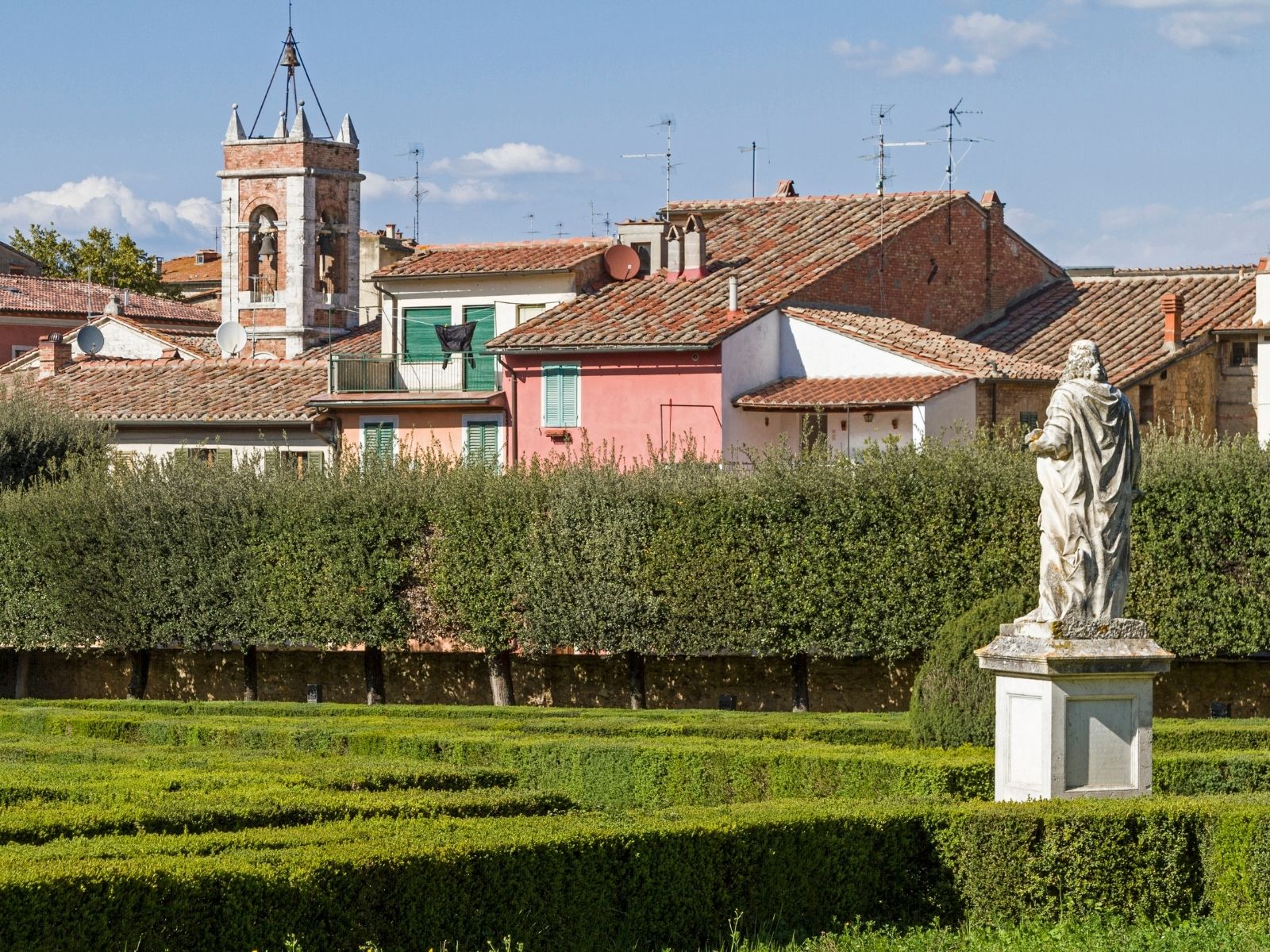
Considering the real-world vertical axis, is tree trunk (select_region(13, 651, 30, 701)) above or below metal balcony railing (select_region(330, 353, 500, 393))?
below

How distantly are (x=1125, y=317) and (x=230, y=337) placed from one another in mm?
21305

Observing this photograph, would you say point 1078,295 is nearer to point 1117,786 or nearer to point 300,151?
point 300,151

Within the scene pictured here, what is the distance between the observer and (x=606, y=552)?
28688mm

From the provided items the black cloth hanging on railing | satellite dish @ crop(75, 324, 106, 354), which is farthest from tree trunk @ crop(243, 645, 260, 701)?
satellite dish @ crop(75, 324, 106, 354)

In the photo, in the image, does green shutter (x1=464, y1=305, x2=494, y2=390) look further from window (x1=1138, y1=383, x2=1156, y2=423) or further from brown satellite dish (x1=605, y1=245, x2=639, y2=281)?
window (x1=1138, y1=383, x2=1156, y2=423)

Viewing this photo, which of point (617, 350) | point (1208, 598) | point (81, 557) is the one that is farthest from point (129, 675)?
point (1208, 598)

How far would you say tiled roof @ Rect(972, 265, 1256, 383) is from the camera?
36250 millimetres

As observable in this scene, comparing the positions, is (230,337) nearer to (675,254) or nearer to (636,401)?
(675,254)

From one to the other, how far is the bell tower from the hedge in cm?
1694

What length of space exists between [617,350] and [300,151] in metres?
15.7

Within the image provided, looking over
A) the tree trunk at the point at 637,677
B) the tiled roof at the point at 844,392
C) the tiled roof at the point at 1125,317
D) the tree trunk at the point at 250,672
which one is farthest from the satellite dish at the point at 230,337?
the tree trunk at the point at 637,677

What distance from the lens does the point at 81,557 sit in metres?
31.7

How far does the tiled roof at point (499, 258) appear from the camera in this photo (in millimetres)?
39500

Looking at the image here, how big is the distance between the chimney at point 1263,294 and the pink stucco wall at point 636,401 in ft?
32.7
